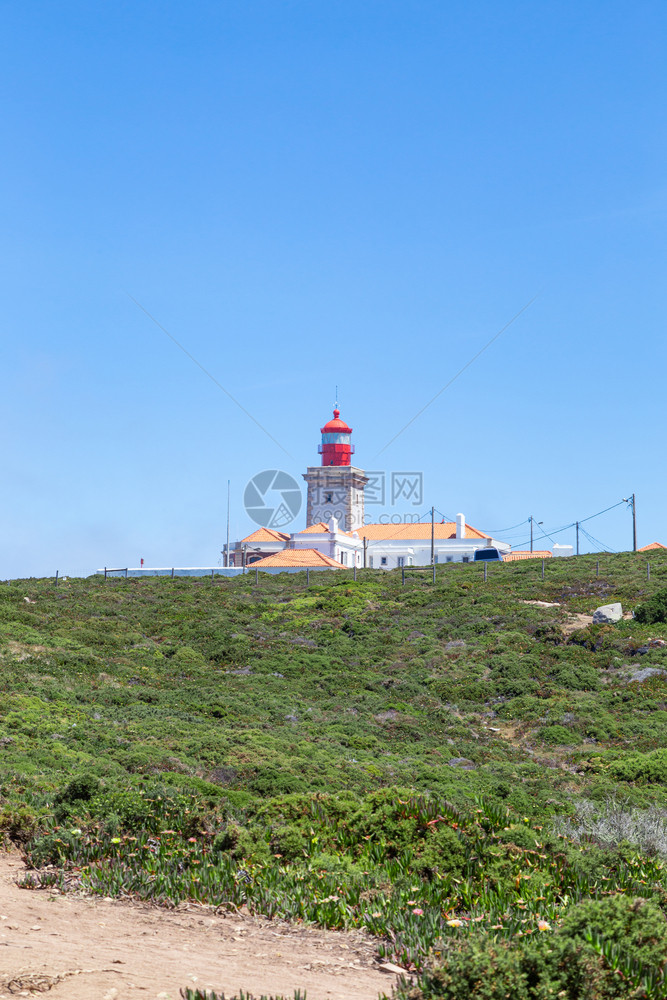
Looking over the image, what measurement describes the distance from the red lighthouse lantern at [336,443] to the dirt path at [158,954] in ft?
310

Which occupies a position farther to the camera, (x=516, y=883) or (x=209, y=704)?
(x=209, y=704)

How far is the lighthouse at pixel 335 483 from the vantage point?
101062 millimetres

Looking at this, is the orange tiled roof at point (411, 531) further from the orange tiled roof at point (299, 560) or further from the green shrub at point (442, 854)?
the green shrub at point (442, 854)

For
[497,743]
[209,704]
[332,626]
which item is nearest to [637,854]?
[497,743]

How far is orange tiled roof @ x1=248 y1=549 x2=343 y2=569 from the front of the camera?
73.9 m

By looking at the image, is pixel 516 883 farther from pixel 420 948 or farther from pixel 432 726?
pixel 432 726

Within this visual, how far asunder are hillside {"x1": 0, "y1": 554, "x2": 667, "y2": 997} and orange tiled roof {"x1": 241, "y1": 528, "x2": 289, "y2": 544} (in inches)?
1576

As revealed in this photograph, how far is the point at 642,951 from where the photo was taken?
561cm

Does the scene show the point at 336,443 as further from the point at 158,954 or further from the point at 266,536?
the point at 158,954

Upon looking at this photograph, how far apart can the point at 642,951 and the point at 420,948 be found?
5.02ft

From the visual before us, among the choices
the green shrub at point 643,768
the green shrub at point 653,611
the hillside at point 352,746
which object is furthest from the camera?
the green shrub at point 653,611

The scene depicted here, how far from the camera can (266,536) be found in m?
89.1

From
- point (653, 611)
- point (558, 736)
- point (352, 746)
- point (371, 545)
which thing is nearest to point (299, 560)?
point (371, 545)

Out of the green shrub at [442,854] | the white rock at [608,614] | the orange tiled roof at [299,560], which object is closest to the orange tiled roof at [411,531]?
the orange tiled roof at [299,560]
